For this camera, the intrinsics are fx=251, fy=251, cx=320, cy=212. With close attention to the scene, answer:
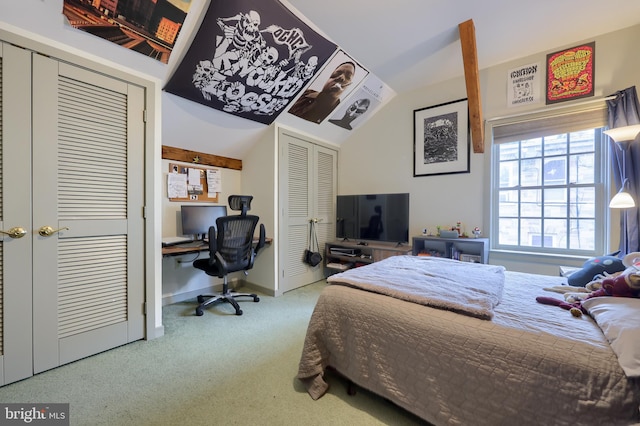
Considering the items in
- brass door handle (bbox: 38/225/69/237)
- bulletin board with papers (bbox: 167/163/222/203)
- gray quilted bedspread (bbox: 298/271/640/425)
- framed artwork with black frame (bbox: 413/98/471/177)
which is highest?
framed artwork with black frame (bbox: 413/98/471/177)

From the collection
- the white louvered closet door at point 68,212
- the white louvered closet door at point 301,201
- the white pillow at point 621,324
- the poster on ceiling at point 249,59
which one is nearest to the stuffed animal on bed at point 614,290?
the white pillow at point 621,324

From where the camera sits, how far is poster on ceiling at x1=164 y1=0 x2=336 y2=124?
6.68 ft

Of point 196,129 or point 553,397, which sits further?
point 196,129

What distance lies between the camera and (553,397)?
0.90 m

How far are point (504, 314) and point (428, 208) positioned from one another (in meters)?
2.33

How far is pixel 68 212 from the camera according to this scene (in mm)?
1793

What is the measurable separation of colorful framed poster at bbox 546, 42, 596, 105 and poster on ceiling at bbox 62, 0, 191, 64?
352 centimetres

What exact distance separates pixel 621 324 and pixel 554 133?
2.51 m

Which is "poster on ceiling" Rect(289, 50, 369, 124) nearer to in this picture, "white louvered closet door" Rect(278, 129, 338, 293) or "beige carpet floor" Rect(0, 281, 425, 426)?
"white louvered closet door" Rect(278, 129, 338, 293)

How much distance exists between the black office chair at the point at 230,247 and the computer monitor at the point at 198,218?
1.32ft

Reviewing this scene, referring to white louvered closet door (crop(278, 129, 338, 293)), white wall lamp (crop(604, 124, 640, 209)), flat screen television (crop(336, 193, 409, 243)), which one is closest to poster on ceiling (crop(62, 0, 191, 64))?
white louvered closet door (crop(278, 129, 338, 293))

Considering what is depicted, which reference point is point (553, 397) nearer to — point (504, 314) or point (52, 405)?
point (504, 314)

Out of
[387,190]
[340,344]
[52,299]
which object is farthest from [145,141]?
[387,190]

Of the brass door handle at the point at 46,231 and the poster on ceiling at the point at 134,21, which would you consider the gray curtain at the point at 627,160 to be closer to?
the poster on ceiling at the point at 134,21
